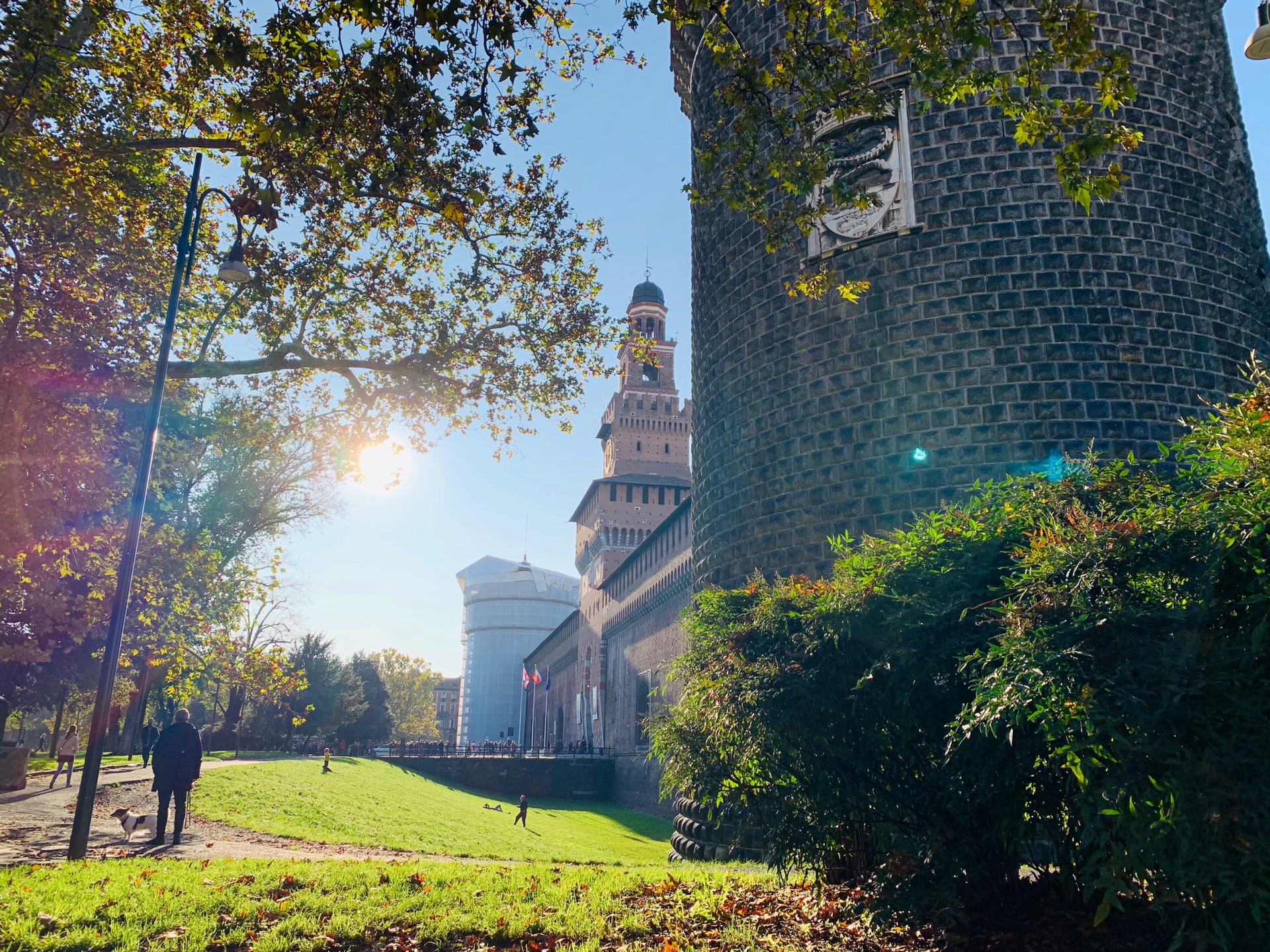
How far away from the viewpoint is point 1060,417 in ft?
30.1

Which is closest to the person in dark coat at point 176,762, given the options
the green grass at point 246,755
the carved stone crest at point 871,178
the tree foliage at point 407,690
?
the carved stone crest at point 871,178

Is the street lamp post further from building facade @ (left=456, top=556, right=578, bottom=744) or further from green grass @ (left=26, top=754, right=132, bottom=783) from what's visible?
building facade @ (left=456, top=556, right=578, bottom=744)

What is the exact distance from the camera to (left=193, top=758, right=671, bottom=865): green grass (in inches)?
540

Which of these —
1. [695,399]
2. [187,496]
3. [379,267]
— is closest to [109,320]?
[379,267]

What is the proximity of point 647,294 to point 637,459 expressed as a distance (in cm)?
1139

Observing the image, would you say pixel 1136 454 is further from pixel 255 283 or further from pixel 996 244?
pixel 255 283

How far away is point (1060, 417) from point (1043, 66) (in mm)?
4509

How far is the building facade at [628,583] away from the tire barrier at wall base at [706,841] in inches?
689

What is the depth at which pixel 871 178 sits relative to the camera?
1055 centimetres

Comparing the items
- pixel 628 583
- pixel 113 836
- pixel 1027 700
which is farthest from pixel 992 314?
pixel 628 583

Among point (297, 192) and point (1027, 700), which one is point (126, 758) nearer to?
point (297, 192)

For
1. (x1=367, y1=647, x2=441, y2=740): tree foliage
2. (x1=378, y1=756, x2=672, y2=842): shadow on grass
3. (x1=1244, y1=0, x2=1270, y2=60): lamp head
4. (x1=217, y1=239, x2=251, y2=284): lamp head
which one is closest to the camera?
(x1=1244, y1=0, x2=1270, y2=60): lamp head

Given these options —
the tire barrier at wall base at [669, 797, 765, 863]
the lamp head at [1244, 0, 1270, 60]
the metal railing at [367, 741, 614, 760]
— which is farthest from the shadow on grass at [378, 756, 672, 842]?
the lamp head at [1244, 0, 1270, 60]

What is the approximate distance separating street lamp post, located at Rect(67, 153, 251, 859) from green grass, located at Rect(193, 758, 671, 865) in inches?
178
